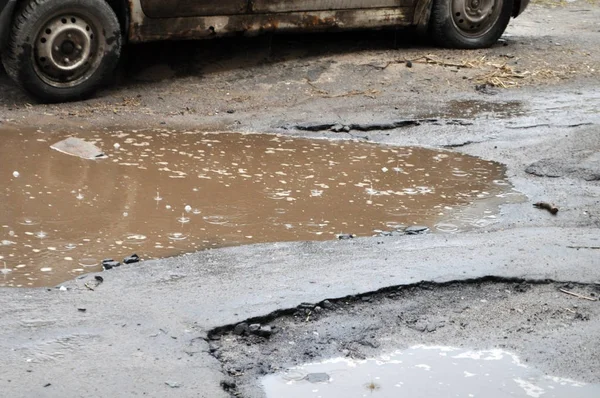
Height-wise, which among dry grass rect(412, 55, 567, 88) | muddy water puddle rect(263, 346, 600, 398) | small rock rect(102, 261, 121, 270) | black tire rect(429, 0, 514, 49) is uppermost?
black tire rect(429, 0, 514, 49)

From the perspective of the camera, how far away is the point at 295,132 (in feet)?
25.0

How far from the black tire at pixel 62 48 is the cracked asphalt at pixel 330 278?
18 cm

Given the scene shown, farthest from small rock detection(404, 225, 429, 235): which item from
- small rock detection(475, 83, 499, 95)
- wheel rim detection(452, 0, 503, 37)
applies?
wheel rim detection(452, 0, 503, 37)

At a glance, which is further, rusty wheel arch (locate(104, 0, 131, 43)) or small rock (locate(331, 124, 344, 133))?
rusty wheel arch (locate(104, 0, 131, 43))

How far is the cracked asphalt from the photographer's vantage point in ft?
12.6

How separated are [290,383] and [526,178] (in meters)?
3.40

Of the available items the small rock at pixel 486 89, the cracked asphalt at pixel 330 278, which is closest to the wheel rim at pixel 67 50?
the cracked asphalt at pixel 330 278

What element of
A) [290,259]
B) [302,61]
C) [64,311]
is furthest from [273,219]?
[302,61]

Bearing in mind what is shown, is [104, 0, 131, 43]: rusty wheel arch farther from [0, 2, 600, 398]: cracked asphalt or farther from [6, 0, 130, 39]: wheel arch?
[0, 2, 600, 398]: cracked asphalt

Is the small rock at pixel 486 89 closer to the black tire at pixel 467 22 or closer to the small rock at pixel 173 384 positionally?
the black tire at pixel 467 22

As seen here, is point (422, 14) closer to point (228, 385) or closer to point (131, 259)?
point (131, 259)

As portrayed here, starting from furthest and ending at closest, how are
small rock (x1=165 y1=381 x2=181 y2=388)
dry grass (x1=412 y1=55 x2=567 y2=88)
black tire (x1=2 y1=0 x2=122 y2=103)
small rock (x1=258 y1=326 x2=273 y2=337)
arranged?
dry grass (x1=412 y1=55 x2=567 y2=88), black tire (x1=2 y1=0 x2=122 y2=103), small rock (x1=258 y1=326 x2=273 y2=337), small rock (x1=165 y1=381 x2=181 y2=388)

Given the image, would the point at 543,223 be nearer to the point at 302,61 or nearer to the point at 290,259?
the point at 290,259

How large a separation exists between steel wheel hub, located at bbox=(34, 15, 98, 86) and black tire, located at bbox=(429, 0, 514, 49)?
3.63 meters
